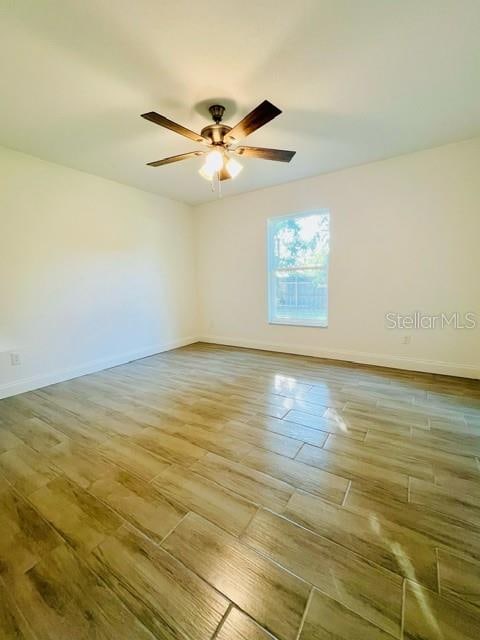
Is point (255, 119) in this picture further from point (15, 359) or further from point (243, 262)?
point (15, 359)

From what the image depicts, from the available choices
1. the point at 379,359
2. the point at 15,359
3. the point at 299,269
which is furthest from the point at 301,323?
the point at 15,359

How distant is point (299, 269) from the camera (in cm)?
407

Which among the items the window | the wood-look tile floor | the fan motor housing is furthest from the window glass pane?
the wood-look tile floor

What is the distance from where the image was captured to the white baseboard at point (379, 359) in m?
3.06

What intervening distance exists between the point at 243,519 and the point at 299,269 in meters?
3.39

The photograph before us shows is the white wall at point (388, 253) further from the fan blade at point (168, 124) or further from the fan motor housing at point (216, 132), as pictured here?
the fan blade at point (168, 124)

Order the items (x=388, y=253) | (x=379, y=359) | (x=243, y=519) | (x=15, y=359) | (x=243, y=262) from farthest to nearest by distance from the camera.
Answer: (x=243, y=262), (x=379, y=359), (x=388, y=253), (x=15, y=359), (x=243, y=519)

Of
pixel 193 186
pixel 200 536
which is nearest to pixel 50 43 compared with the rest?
pixel 193 186

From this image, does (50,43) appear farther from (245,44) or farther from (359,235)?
(359,235)

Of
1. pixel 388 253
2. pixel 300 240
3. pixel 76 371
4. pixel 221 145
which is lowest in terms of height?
pixel 76 371

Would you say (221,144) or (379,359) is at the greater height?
(221,144)

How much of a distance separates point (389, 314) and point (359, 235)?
1098 millimetres

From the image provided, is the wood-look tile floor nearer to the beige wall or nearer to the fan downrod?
the beige wall

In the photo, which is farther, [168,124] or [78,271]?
[78,271]
